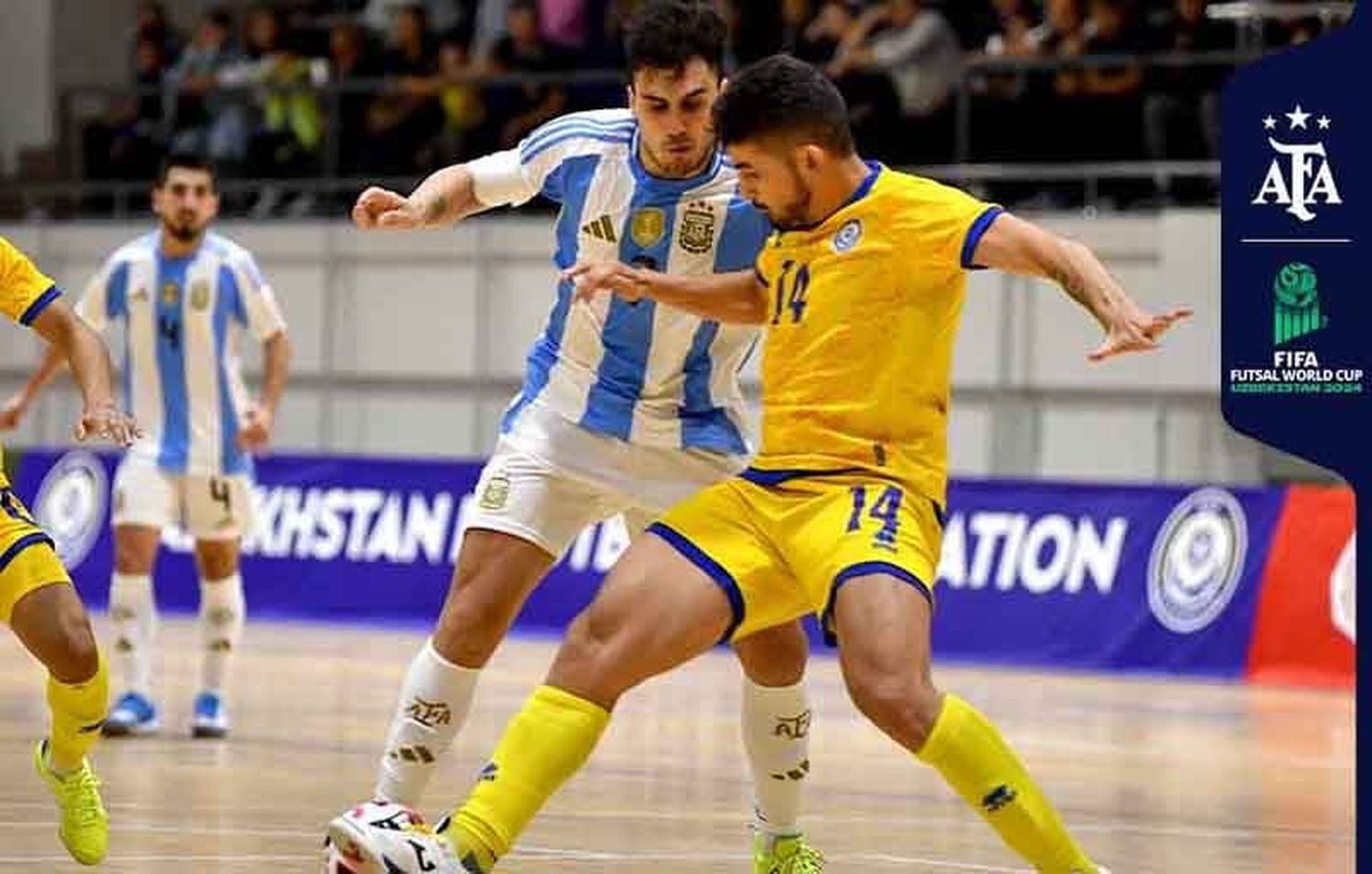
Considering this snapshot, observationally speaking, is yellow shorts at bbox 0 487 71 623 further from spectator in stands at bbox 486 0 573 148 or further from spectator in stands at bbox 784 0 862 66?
spectator in stands at bbox 486 0 573 148

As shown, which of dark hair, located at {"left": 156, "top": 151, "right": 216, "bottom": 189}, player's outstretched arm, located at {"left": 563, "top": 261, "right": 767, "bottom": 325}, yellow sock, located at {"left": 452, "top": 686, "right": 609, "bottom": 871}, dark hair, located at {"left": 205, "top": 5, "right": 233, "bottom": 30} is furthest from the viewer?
dark hair, located at {"left": 205, "top": 5, "right": 233, "bottom": 30}

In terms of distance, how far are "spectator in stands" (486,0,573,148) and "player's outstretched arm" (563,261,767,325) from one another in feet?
47.7

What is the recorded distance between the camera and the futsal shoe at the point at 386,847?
6.73 m

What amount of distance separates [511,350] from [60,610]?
14.8 m

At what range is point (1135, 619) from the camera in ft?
58.7

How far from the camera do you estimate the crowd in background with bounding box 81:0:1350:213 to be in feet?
65.5

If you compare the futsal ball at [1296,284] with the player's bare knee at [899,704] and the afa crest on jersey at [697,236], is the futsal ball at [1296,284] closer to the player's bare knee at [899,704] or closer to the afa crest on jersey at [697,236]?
the player's bare knee at [899,704]

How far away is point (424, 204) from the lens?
26.8 feet

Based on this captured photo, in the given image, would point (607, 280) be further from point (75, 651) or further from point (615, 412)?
point (75, 651)

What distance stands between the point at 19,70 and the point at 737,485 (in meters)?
21.8

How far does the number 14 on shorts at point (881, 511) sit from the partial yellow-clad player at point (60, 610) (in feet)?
6.94

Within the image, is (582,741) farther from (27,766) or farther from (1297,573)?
(1297,573)

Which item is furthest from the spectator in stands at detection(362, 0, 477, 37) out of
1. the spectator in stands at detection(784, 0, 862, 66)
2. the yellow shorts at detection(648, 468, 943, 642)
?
the yellow shorts at detection(648, 468, 943, 642)

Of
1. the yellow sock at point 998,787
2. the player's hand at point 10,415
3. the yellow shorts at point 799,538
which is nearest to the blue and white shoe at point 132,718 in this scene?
the player's hand at point 10,415
